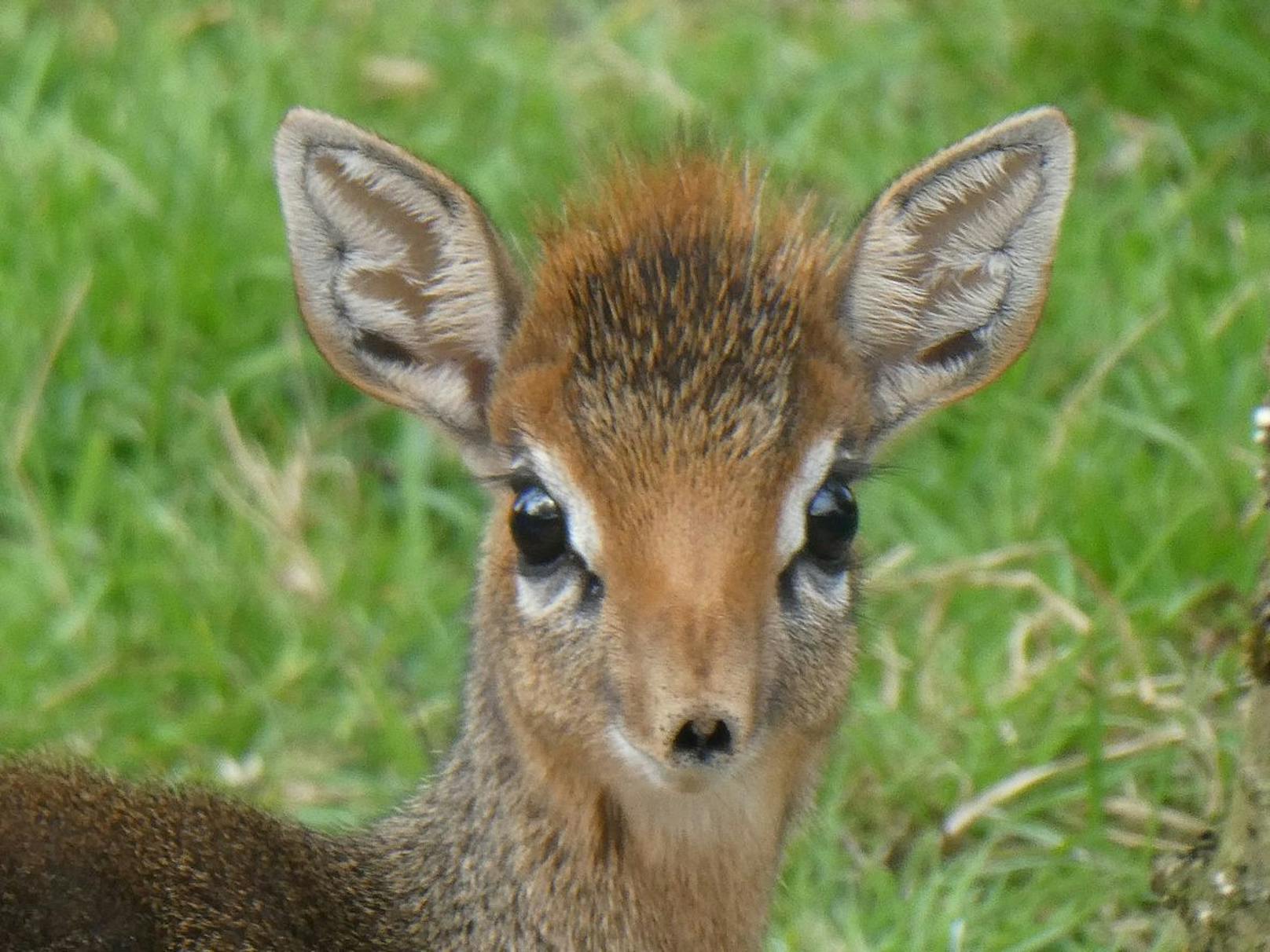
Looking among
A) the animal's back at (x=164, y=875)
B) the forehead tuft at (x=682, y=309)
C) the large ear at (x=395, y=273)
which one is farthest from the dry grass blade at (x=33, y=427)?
the forehead tuft at (x=682, y=309)

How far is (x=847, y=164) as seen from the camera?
6.84 metres

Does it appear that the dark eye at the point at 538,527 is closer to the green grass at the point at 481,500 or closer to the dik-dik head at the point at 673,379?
the dik-dik head at the point at 673,379

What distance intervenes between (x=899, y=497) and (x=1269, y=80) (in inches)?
71.6

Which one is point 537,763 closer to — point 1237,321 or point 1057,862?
Result: point 1057,862

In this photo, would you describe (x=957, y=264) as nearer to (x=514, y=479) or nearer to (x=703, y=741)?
(x=514, y=479)

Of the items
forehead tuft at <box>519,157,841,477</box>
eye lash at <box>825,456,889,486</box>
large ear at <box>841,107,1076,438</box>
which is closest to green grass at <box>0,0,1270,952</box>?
forehead tuft at <box>519,157,841,477</box>

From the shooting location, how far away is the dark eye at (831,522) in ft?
12.1

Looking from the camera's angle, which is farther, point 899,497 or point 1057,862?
point 899,497

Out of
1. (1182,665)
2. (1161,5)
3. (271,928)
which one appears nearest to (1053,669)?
(1182,665)

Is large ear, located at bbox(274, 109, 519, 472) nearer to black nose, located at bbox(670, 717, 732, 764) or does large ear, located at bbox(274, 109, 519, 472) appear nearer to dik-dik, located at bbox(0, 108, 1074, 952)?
dik-dik, located at bbox(0, 108, 1074, 952)

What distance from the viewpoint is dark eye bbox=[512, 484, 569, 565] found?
369cm

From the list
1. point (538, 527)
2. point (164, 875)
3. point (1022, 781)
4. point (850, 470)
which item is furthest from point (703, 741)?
point (1022, 781)

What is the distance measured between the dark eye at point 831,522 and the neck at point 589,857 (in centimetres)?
A: 39

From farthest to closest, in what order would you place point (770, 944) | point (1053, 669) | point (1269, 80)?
point (1269, 80)
point (1053, 669)
point (770, 944)
